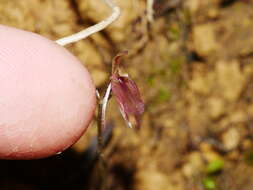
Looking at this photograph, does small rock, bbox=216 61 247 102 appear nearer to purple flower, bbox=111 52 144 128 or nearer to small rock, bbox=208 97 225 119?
small rock, bbox=208 97 225 119

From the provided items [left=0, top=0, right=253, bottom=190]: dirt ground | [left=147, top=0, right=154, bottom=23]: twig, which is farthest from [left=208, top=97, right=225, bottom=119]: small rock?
[left=147, top=0, right=154, bottom=23]: twig

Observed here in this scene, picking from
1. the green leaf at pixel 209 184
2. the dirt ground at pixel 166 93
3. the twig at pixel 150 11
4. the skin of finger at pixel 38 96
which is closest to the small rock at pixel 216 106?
the dirt ground at pixel 166 93

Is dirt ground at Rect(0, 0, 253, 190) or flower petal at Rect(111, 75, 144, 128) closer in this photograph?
flower petal at Rect(111, 75, 144, 128)

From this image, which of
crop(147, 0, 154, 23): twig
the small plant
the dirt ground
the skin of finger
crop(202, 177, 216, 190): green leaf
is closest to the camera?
the skin of finger

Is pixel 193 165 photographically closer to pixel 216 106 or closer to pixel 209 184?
pixel 209 184

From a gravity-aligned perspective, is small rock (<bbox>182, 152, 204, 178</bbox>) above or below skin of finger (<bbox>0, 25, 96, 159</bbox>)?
below

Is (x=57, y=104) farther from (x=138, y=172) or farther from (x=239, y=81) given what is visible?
(x=239, y=81)

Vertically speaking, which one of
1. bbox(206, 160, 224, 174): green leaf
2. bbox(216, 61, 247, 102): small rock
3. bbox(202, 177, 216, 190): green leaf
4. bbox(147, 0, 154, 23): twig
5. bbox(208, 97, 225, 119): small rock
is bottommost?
bbox(202, 177, 216, 190): green leaf
